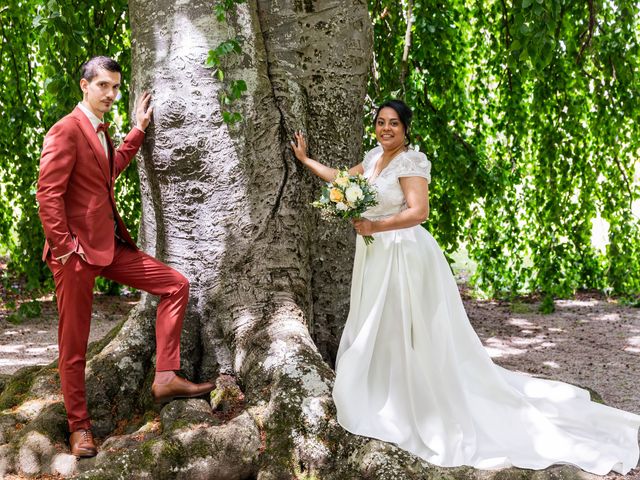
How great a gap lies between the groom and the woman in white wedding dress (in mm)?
807

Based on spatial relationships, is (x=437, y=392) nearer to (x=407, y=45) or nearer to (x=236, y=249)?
(x=236, y=249)

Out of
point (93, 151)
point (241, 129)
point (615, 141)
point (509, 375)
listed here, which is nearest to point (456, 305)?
point (509, 375)

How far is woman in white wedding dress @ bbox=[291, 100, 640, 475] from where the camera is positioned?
3.07 m

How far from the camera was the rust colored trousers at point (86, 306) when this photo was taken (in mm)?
3057

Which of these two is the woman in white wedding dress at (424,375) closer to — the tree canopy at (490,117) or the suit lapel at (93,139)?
the suit lapel at (93,139)

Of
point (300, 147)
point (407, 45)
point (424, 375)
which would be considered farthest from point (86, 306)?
point (407, 45)

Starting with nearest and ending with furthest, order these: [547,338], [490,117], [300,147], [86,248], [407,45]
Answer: [86,248] → [300,147] → [407,45] → [547,338] → [490,117]

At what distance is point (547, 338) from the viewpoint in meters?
6.36

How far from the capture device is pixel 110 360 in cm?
349

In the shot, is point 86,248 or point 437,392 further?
point 437,392

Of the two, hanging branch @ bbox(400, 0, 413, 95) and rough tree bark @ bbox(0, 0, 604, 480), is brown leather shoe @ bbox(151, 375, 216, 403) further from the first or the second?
Result: hanging branch @ bbox(400, 0, 413, 95)

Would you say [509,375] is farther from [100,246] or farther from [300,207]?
[100,246]

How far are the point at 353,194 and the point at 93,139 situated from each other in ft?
3.69

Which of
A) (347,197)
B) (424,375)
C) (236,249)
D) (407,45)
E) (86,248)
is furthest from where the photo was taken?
(407,45)
